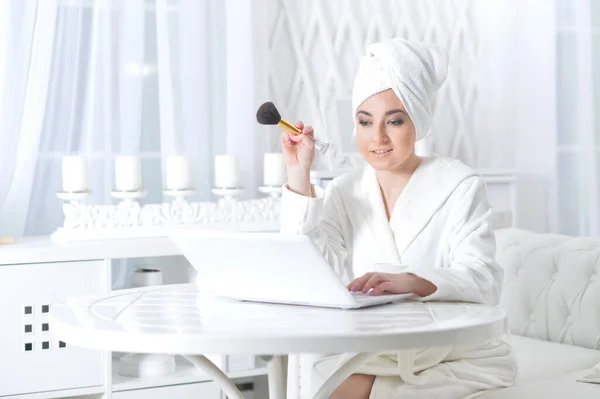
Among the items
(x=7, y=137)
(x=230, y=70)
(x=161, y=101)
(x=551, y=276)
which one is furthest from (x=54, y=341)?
(x=551, y=276)

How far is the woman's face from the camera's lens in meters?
1.83

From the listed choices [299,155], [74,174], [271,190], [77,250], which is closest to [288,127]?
[299,155]

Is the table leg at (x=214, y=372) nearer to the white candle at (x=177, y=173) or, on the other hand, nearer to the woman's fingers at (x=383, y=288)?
the woman's fingers at (x=383, y=288)

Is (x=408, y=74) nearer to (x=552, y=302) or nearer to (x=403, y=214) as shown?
(x=403, y=214)

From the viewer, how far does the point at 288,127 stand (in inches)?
65.3

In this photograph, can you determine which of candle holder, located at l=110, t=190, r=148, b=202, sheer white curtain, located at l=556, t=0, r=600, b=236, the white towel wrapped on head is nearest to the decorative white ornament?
candle holder, located at l=110, t=190, r=148, b=202

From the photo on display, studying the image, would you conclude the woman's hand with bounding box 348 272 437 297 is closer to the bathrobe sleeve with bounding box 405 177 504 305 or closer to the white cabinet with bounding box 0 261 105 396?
the bathrobe sleeve with bounding box 405 177 504 305

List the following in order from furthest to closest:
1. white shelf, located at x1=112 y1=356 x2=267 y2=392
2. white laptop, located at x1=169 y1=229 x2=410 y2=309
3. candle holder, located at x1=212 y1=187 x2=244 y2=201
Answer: candle holder, located at x1=212 y1=187 x2=244 y2=201 → white shelf, located at x1=112 y1=356 x2=267 y2=392 → white laptop, located at x1=169 y1=229 x2=410 y2=309

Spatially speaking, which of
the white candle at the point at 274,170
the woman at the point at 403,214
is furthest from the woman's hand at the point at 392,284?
the white candle at the point at 274,170

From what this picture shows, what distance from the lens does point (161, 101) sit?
288 centimetres

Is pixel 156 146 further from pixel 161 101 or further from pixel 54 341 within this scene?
pixel 54 341

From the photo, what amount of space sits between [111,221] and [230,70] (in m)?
0.66

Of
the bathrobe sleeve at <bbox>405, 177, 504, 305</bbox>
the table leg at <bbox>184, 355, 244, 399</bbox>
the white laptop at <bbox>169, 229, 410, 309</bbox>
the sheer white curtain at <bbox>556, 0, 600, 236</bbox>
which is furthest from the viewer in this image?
the sheer white curtain at <bbox>556, 0, 600, 236</bbox>

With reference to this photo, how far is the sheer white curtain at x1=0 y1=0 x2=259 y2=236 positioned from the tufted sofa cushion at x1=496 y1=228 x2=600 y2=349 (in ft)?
3.07
